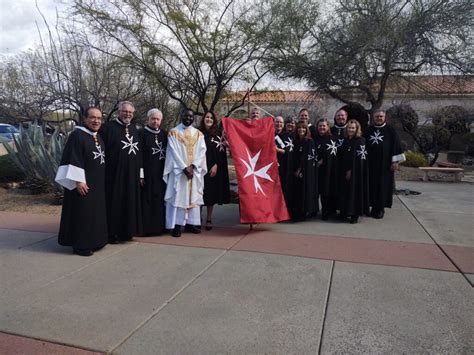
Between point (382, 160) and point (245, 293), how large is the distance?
462 cm

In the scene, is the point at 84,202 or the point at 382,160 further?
the point at 382,160

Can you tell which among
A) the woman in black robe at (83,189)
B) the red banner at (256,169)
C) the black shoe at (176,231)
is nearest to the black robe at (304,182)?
the red banner at (256,169)

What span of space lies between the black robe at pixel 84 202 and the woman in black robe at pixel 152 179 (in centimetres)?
84

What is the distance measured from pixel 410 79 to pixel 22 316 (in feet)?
37.7

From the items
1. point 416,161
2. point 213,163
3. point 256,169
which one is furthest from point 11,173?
point 416,161

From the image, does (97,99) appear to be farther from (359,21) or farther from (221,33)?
(359,21)

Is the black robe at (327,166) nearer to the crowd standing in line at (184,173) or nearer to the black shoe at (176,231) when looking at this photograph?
the crowd standing in line at (184,173)

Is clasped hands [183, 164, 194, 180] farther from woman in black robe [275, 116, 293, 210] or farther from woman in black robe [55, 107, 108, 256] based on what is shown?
woman in black robe [275, 116, 293, 210]

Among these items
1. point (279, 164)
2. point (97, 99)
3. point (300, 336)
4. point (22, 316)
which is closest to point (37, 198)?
point (97, 99)

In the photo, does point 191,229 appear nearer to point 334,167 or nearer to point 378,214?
point 334,167

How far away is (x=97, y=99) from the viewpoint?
35.0 ft

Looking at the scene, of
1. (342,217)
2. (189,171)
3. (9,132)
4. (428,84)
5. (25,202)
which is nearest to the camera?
(189,171)

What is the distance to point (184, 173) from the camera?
19.7 ft

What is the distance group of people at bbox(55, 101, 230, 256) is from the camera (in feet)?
16.7
